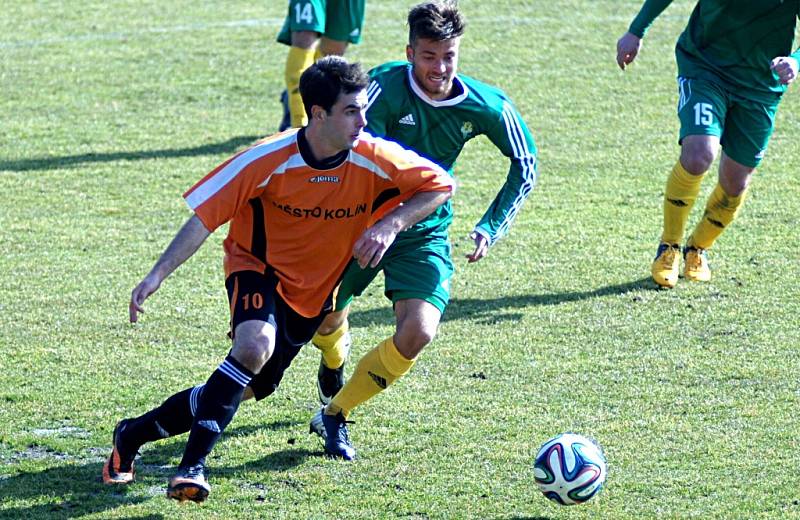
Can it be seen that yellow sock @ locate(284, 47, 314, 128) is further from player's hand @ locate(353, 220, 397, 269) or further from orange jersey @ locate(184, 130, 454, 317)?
player's hand @ locate(353, 220, 397, 269)

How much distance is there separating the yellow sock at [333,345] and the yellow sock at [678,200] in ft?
9.05

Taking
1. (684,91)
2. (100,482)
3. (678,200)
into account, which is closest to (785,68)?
(684,91)

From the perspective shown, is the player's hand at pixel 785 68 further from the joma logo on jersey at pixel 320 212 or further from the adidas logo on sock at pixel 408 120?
the joma logo on jersey at pixel 320 212

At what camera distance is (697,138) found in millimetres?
7363

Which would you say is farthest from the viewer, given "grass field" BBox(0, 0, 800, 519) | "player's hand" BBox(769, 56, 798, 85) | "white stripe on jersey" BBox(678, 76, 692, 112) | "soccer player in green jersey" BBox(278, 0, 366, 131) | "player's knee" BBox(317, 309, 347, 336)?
"soccer player in green jersey" BBox(278, 0, 366, 131)

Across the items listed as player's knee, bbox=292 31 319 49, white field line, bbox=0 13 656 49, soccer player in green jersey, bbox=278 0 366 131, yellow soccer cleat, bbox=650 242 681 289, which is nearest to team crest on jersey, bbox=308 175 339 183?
yellow soccer cleat, bbox=650 242 681 289

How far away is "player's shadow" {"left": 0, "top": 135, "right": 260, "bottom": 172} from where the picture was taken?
1012 cm

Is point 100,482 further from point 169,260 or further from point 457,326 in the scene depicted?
point 457,326

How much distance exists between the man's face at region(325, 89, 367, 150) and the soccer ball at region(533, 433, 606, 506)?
1.46 meters

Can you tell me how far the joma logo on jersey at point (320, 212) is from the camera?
5078mm

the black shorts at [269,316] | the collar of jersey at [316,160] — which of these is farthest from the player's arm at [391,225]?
the black shorts at [269,316]

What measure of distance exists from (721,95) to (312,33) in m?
3.90

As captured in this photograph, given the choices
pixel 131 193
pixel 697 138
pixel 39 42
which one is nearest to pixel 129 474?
pixel 697 138

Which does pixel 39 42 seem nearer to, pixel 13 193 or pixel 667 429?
pixel 13 193
